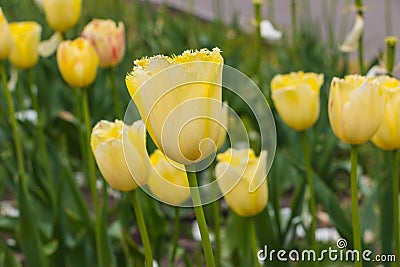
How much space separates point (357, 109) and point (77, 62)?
2.18ft

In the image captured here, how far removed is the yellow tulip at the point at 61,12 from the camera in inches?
Result: 66.5

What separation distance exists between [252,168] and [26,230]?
528 mm

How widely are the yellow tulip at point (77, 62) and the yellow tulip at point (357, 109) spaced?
620 mm

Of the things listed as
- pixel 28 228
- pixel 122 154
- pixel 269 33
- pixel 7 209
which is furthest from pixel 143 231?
pixel 7 209

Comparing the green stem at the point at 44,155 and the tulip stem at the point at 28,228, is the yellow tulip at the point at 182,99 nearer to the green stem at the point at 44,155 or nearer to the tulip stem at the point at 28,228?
the tulip stem at the point at 28,228

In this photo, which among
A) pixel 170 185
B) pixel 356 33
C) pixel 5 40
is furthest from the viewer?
pixel 356 33

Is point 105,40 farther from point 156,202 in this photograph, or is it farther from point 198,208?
point 198,208

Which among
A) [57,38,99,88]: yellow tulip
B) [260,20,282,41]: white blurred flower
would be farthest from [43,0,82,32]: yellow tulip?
[260,20,282,41]: white blurred flower

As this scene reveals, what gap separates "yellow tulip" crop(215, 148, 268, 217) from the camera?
112cm

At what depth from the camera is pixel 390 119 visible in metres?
1.07

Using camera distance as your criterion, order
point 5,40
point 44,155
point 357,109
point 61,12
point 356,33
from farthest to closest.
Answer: point 44,155
point 61,12
point 356,33
point 5,40
point 357,109

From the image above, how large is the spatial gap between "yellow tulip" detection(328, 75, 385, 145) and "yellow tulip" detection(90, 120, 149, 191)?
0.25m

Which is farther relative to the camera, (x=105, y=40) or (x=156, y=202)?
(x=156, y=202)

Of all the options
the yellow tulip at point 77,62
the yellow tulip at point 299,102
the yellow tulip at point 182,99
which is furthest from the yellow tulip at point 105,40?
the yellow tulip at point 182,99
